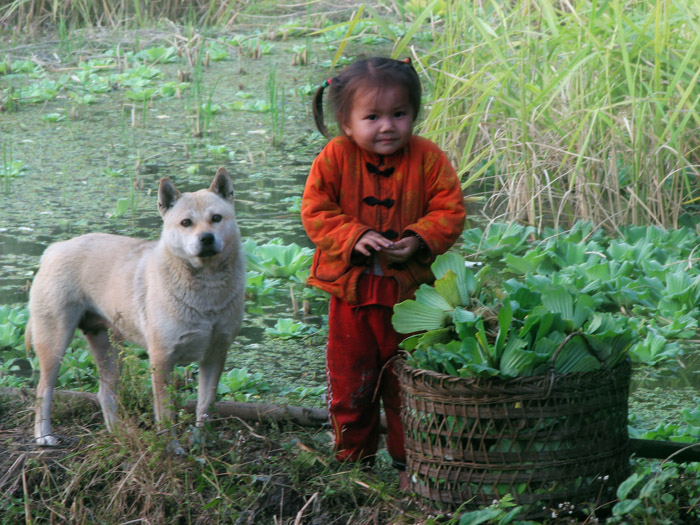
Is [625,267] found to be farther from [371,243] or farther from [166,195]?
[166,195]

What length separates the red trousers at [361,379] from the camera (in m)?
3.30

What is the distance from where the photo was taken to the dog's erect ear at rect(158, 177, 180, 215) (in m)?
3.75

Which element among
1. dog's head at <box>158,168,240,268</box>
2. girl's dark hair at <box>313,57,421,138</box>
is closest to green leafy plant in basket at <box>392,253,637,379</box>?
girl's dark hair at <box>313,57,421,138</box>

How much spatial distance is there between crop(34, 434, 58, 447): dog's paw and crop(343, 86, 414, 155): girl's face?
1.72m

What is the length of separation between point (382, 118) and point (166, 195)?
108 centimetres

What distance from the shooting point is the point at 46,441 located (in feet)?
12.2

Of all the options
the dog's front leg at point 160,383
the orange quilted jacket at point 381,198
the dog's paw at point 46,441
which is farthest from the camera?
the dog's paw at point 46,441

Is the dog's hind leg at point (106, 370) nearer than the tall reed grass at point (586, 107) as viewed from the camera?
Yes

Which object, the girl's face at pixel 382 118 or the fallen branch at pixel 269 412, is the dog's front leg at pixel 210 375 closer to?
the fallen branch at pixel 269 412

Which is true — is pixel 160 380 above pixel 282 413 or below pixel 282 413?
above

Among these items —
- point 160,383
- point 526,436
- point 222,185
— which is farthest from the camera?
point 222,185

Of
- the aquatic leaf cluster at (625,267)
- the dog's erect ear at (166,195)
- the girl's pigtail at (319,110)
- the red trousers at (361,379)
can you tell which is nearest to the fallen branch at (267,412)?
the red trousers at (361,379)

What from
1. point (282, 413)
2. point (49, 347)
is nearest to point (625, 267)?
point (282, 413)

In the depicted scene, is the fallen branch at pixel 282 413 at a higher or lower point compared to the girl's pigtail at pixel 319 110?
lower
